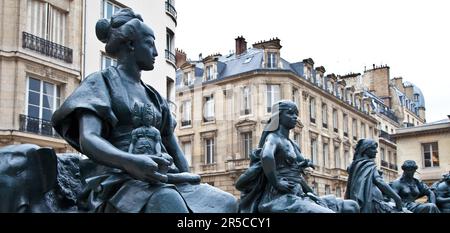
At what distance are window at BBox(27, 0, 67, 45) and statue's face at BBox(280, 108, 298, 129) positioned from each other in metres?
14.3

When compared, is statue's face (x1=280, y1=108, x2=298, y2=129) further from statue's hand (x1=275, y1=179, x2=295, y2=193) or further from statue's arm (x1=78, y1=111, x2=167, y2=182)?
statue's arm (x1=78, y1=111, x2=167, y2=182)

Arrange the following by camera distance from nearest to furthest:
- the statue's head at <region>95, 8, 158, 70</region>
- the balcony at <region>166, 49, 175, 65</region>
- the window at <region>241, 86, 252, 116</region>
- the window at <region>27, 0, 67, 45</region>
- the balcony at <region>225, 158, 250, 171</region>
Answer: the statue's head at <region>95, 8, 158, 70</region>, the balcony at <region>225, 158, 250, 171</region>, the window at <region>27, 0, 67, 45</region>, the window at <region>241, 86, 252, 116</region>, the balcony at <region>166, 49, 175, 65</region>

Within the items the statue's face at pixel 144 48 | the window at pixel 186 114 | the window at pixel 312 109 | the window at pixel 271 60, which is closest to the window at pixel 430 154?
the window at pixel 312 109

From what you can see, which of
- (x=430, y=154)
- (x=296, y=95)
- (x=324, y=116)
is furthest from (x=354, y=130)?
(x=296, y=95)

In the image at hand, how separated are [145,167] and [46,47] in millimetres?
16733

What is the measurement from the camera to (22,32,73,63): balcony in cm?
1798

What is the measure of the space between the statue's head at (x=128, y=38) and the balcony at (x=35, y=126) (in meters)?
14.6

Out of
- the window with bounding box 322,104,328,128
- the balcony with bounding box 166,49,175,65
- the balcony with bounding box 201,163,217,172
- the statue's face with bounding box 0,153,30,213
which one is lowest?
the statue's face with bounding box 0,153,30,213

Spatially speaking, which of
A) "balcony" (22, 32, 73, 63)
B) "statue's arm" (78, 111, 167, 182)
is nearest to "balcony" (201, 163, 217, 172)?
"balcony" (22, 32, 73, 63)

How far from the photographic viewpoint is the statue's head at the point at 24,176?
9.46ft

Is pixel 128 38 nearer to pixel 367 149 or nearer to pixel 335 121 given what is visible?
pixel 367 149

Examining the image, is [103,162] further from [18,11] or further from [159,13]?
[159,13]

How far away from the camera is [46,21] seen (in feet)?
61.6

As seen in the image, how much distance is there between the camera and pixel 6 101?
56.3ft
